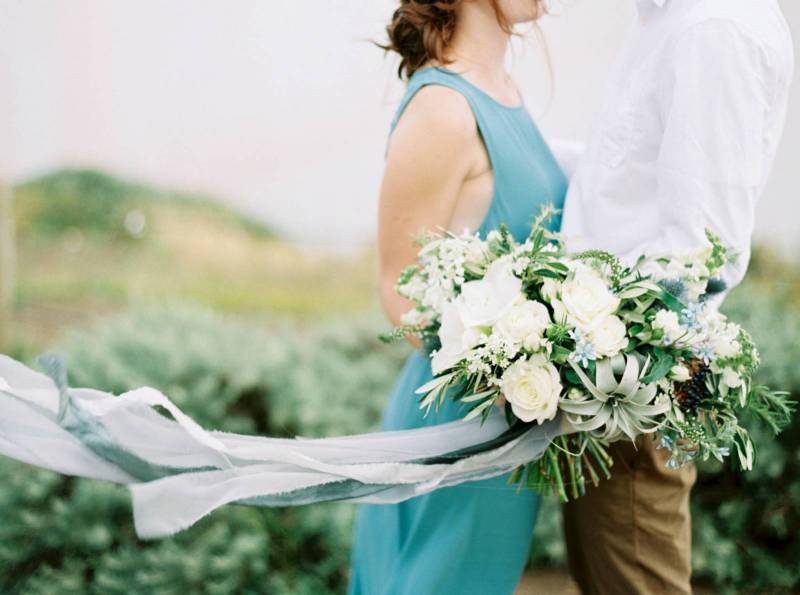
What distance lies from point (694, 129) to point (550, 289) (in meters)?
0.48

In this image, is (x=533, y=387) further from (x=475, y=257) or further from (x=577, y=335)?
(x=475, y=257)

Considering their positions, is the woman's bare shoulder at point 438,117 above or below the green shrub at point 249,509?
above

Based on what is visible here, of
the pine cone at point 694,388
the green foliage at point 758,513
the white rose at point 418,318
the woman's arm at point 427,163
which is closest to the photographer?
the pine cone at point 694,388

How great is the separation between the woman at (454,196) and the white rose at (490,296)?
35 centimetres

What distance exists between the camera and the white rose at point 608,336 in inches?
58.2

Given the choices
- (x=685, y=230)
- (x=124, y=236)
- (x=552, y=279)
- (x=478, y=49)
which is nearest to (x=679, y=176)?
(x=685, y=230)

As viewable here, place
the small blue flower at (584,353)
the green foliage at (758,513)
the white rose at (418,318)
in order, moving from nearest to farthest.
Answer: the small blue flower at (584,353)
the white rose at (418,318)
the green foliage at (758,513)

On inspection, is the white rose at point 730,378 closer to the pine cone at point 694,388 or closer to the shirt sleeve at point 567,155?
the pine cone at point 694,388

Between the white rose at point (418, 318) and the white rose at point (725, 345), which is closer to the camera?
the white rose at point (725, 345)

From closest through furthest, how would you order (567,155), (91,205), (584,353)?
(584,353)
(567,155)
(91,205)

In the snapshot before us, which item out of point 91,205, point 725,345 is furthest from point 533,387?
point 91,205

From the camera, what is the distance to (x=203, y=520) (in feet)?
9.62

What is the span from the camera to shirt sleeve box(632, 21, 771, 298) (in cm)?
166

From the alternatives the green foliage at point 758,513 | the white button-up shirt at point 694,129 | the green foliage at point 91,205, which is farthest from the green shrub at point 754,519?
the green foliage at point 91,205
